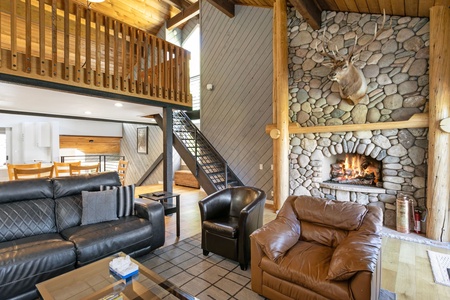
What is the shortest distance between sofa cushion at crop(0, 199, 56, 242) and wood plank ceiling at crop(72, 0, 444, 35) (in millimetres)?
4543

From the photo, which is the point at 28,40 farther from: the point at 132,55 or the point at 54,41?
the point at 132,55

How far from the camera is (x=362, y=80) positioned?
381 cm

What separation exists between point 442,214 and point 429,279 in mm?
1359

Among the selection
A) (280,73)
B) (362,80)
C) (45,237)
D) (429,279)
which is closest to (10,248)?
(45,237)

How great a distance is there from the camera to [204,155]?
6047 millimetres

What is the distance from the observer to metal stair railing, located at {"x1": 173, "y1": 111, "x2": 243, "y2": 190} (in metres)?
5.39

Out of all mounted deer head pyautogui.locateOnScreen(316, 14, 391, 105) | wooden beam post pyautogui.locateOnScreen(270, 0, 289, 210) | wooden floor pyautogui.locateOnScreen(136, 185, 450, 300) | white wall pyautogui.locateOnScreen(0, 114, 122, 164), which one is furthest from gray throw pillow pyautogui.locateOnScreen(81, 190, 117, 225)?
white wall pyautogui.locateOnScreen(0, 114, 122, 164)

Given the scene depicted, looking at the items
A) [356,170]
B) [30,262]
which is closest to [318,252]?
[30,262]

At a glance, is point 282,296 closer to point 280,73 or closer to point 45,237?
point 45,237

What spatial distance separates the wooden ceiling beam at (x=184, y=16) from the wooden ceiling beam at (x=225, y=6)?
1.60 metres

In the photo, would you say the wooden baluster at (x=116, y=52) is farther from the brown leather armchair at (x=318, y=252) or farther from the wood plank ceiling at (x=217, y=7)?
the brown leather armchair at (x=318, y=252)

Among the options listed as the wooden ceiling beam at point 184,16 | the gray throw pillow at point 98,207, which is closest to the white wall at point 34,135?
the wooden ceiling beam at point 184,16

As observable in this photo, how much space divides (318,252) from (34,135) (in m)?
8.58

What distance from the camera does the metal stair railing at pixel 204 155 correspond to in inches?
212
